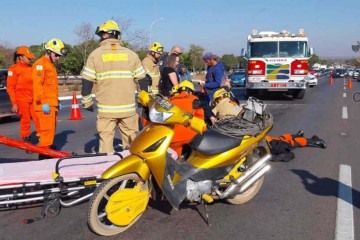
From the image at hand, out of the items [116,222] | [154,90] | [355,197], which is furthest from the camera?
[154,90]

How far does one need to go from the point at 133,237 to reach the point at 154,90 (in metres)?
4.52

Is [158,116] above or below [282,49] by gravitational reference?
above

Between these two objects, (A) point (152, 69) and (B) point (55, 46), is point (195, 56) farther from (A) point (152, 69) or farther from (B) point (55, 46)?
(B) point (55, 46)

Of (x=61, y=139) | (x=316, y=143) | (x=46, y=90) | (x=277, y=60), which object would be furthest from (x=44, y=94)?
(x=277, y=60)

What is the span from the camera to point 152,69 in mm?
8211

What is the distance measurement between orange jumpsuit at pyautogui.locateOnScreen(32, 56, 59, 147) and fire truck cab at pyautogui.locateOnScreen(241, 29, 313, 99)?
13584mm

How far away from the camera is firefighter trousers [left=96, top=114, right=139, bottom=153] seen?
5277 mm

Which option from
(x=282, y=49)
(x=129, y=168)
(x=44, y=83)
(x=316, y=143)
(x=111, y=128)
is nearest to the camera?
(x=129, y=168)

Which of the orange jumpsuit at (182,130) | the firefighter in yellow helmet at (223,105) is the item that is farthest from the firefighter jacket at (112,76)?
the firefighter in yellow helmet at (223,105)

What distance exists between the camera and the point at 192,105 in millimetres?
5742

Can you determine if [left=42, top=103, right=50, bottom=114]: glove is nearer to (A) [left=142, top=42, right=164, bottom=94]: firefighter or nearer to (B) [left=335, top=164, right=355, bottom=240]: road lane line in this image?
(A) [left=142, top=42, right=164, bottom=94]: firefighter

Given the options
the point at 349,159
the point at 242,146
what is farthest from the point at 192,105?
the point at 349,159

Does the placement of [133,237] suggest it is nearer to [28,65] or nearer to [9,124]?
[28,65]

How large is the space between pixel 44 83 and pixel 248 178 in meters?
3.29
